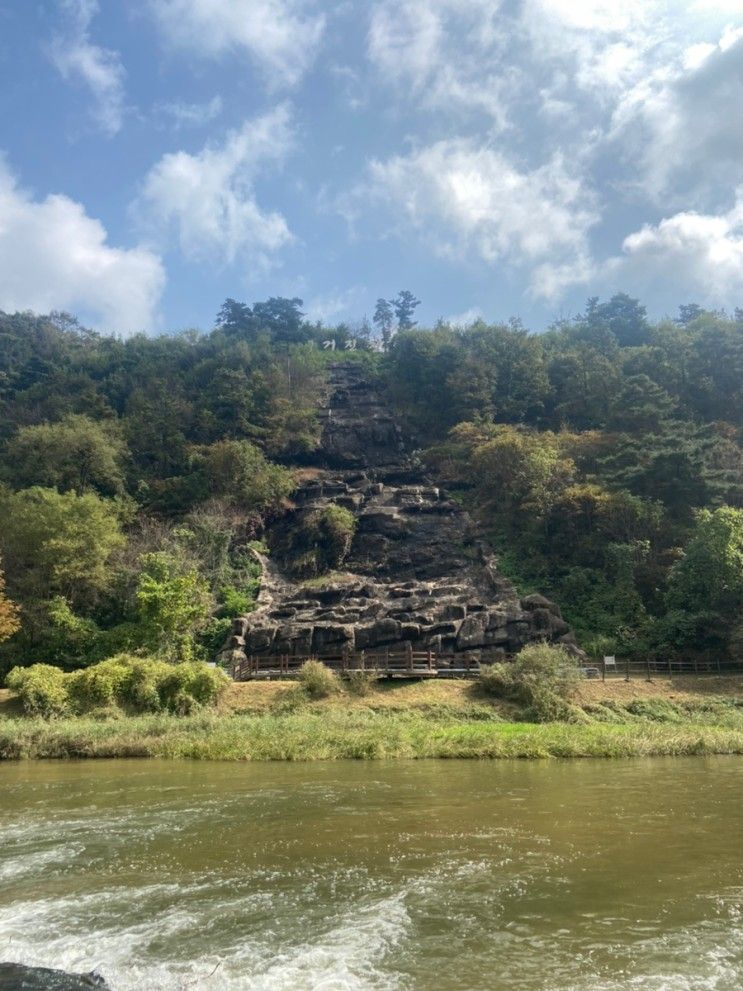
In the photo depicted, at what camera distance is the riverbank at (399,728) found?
23.0 meters

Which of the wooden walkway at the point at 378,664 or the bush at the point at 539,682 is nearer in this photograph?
the bush at the point at 539,682

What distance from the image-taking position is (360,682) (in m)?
32.4

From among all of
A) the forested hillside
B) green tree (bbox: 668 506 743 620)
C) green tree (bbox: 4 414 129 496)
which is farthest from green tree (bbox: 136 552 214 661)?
green tree (bbox: 668 506 743 620)

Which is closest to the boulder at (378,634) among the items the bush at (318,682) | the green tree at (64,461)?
the bush at (318,682)

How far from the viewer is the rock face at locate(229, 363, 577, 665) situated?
3788 cm

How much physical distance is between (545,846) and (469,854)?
136 cm

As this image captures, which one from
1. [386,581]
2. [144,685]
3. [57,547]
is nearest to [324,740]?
[144,685]

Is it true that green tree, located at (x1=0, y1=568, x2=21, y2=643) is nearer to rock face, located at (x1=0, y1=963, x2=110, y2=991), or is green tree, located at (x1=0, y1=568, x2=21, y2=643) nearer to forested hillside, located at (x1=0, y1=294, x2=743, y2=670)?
forested hillside, located at (x1=0, y1=294, x2=743, y2=670)

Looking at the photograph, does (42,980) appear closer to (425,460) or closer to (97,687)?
(97,687)

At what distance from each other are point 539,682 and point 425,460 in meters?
37.1

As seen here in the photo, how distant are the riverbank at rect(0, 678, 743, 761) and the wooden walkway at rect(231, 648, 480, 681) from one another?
4.38ft

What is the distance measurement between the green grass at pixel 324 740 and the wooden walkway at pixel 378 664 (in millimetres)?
7473

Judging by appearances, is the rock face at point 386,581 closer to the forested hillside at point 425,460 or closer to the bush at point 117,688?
the forested hillside at point 425,460

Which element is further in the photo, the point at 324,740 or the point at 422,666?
the point at 422,666
